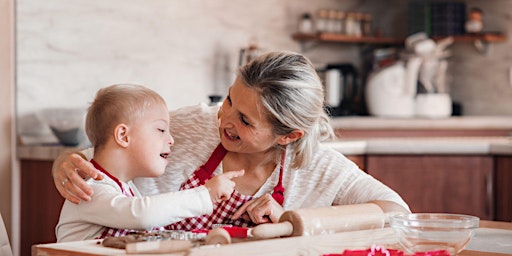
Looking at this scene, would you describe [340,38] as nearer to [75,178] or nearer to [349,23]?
[349,23]

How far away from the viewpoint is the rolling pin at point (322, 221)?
1565 millimetres

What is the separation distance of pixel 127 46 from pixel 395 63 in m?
1.71

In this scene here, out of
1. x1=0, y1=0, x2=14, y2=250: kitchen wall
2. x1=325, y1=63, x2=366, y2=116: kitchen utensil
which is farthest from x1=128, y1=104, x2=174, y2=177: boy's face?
x1=325, y1=63, x2=366, y2=116: kitchen utensil

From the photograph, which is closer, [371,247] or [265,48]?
[371,247]

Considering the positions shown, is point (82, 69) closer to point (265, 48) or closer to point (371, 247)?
point (265, 48)

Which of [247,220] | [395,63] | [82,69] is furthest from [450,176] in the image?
[247,220]

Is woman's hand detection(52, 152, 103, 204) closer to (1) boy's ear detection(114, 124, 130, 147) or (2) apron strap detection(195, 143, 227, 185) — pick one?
(1) boy's ear detection(114, 124, 130, 147)

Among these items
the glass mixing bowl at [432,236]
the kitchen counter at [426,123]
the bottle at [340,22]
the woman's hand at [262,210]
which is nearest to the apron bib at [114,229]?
the woman's hand at [262,210]

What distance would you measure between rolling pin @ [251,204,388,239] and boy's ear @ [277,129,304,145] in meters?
0.51

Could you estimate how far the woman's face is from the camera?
224 centimetres

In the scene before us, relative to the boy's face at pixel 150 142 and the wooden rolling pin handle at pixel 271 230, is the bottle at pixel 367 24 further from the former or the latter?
the wooden rolling pin handle at pixel 271 230

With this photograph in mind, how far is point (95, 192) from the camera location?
1933 millimetres

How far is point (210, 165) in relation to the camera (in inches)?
91.4

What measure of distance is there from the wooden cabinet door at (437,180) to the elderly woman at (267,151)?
162cm
